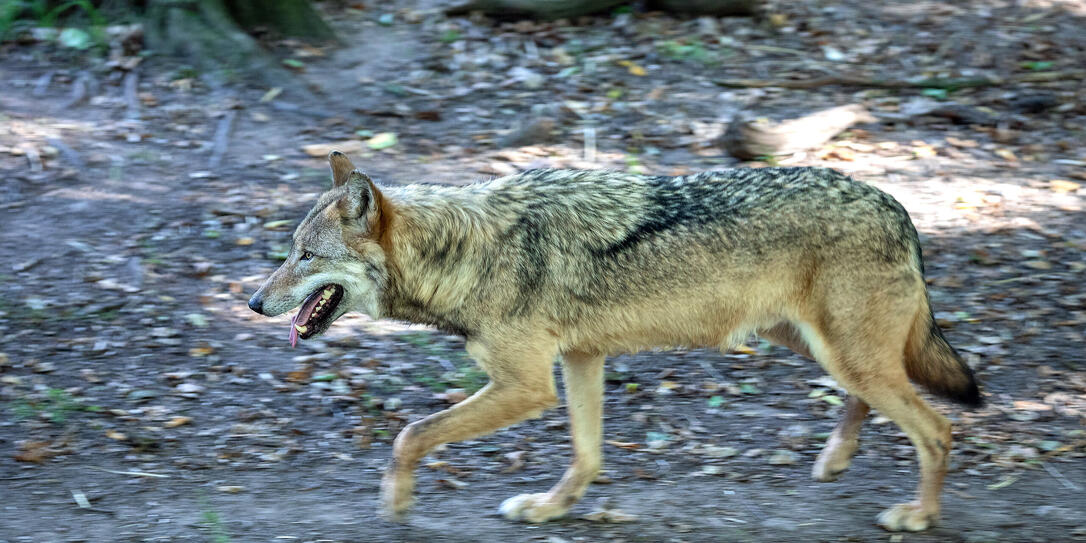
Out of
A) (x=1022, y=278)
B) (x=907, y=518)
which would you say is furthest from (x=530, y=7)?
(x=907, y=518)

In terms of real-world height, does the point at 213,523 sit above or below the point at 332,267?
below

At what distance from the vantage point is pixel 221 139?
8.55 m

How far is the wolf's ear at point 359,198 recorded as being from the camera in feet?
14.1

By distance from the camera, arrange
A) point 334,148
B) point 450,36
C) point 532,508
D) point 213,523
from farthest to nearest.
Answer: point 450,36, point 334,148, point 532,508, point 213,523

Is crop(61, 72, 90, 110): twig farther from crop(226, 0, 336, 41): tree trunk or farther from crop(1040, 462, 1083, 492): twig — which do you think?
crop(1040, 462, 1083, 492): twig

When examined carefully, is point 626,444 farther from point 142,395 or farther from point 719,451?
point 142,395

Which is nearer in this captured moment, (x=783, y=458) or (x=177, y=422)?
(x=783, y=458)

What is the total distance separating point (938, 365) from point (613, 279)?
61.7 inches

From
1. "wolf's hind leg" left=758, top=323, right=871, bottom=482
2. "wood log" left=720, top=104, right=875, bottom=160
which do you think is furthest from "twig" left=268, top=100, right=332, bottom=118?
"wolf's hind leg" left=758, top=323, right=871, bottom=482

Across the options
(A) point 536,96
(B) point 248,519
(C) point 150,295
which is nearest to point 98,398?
(C) point 150,295

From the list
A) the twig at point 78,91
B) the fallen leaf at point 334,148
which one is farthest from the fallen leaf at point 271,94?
the twig at point 78,91

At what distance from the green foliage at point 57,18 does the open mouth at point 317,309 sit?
6.24 m

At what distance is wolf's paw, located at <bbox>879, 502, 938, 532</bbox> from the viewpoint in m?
4.60

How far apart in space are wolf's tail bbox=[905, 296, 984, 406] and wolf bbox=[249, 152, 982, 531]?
0.07 m
